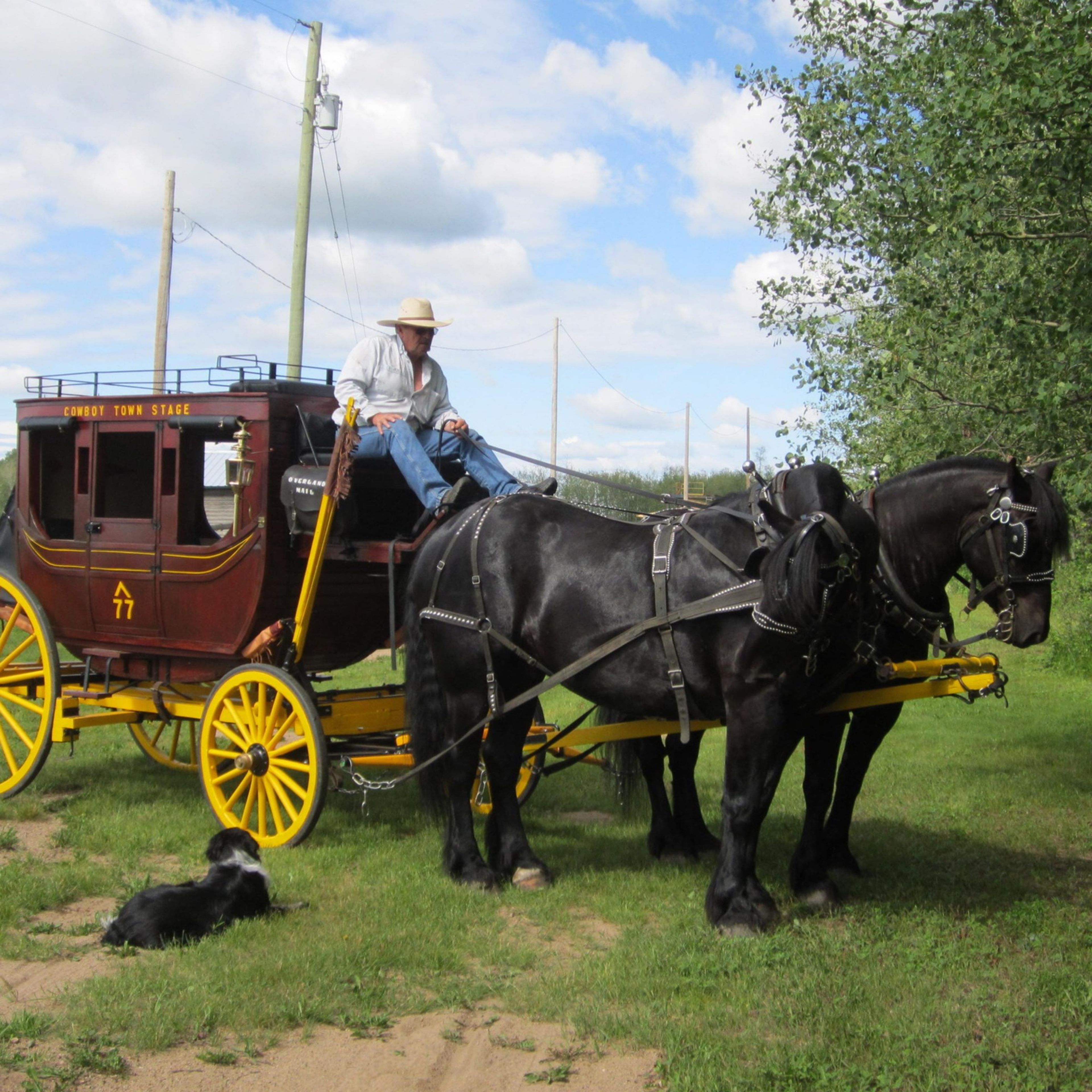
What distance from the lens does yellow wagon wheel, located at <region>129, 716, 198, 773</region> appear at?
805cm

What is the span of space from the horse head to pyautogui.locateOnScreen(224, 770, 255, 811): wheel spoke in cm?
382

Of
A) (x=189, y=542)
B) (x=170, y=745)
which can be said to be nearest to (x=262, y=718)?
(x=189, y=542)

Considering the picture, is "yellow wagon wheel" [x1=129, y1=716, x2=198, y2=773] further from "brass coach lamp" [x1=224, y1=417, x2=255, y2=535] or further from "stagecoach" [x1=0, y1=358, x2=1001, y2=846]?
"brass coach lamp" [x1=224, y1=417, x2=255, y2=535]

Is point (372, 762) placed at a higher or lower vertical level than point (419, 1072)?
higher

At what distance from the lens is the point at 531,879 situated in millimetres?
5664

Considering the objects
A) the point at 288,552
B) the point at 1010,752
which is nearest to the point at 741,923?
the point at 288,552

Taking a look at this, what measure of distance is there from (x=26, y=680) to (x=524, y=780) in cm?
322

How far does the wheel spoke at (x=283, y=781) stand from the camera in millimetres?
6066

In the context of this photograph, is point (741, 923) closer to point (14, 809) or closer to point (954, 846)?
point (954, 846)

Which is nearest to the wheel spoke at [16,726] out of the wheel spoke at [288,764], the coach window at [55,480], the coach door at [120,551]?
the coach door at [120,551]

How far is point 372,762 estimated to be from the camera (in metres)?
6.29

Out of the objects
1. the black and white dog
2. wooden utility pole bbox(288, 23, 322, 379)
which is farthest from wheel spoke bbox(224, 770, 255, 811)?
wooden utility pole bbox(288, 23, 322, 379)

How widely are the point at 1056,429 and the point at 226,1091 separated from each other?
19.7 feet

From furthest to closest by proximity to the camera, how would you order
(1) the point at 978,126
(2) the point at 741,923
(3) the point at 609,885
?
(1) the point at 978,126 < (3) the point at 609,885 < (2) the point at 741,923
